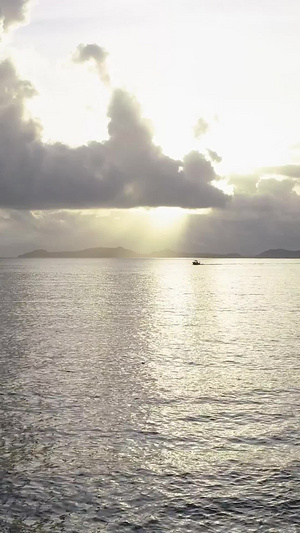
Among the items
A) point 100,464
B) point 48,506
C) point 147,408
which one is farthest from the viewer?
point 147,408

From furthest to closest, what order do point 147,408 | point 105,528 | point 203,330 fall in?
point 203,330, point 147,408, point 105,528

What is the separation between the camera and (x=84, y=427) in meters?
28.3

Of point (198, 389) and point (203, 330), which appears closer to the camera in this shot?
point (198, 389)

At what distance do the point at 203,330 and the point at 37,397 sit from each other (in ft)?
128

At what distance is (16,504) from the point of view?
19516mm

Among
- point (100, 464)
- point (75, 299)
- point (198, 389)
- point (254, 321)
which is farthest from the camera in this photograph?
point (75, 299)

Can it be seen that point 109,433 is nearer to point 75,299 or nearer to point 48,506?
point 48,506

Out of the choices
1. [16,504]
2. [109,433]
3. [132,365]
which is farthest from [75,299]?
→ [16,504]

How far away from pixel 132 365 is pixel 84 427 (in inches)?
713

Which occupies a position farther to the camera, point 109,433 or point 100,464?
point 109,433

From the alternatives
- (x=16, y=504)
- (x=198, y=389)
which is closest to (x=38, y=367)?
(x=198, y=389)

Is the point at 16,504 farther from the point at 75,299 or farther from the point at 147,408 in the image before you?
the point at 75,299

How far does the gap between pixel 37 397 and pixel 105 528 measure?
1789cm

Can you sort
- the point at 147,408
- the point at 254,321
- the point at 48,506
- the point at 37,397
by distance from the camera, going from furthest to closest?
the point at 254,321 → the point at 37,397 → the point at 147,408 → the point at 48,506
